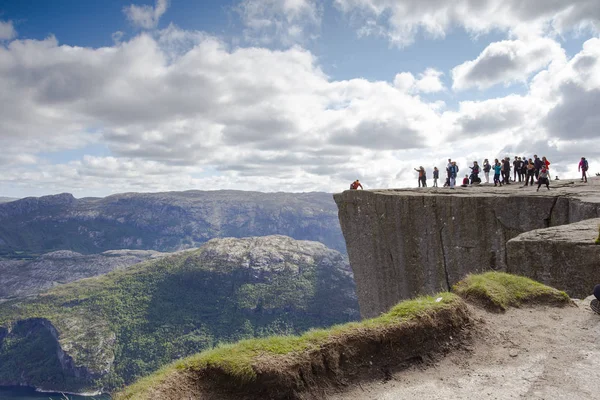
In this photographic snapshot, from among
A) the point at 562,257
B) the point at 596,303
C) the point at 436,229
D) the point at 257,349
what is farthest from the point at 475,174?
the point at 257,349

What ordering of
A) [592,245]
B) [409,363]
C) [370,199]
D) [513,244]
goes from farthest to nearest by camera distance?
[370,199] → [513,244] → [592,245] → [409,363]

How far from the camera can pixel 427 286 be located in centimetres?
2991

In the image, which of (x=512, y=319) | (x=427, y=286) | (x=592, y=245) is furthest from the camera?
(x=427, y=286)

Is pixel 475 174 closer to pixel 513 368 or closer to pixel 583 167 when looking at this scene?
pixel 583 167

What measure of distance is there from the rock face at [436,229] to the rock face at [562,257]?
1.95ft

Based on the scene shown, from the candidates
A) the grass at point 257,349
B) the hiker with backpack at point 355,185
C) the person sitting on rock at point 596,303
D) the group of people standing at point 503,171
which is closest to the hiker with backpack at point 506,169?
the group of people standing at point 503,171

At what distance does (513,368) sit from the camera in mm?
8664

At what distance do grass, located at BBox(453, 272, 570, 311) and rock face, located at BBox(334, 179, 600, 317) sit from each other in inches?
230

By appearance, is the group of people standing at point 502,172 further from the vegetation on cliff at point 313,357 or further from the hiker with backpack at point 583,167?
the vegetation on cliff at point 313,357

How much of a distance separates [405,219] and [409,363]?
23.2m

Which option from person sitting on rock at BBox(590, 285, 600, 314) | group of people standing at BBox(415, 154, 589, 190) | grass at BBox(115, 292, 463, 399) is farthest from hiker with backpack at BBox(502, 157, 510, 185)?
grass at BBox(115, 292, 463, 399)

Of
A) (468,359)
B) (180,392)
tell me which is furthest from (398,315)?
(180,392)

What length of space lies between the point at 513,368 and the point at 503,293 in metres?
4.25

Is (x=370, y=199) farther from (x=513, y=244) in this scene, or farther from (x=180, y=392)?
(x=180, y=392)
